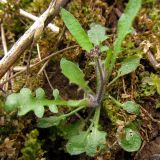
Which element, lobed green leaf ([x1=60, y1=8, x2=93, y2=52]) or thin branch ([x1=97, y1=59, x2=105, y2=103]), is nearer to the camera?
thin branch ([x1=97, y1=59, x2=105, y2=103])

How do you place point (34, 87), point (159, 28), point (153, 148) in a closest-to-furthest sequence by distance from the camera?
point (153, 148) → point (34, 87) → point (159, 28)

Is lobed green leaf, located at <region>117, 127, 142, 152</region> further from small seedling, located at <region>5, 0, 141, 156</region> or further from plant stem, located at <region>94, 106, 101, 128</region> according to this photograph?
plant stem, located at <region>94, 106, 101, 128</region>

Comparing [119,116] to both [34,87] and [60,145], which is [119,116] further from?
[34,87]

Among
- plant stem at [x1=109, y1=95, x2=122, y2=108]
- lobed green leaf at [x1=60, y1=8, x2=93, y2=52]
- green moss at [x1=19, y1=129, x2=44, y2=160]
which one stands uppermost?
lobed green leaf at [x1=60, y1=8, x2=93, y2=52]

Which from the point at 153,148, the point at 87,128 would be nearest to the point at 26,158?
the point at 87,128

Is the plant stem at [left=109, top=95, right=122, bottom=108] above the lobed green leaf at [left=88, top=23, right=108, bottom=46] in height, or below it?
below

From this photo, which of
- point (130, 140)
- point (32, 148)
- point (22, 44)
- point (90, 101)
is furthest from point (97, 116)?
point (22, 44)

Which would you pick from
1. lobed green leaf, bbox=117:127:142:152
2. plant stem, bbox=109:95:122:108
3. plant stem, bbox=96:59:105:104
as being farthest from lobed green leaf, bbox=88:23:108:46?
lobed green leaf, bbox=117:127:142:152

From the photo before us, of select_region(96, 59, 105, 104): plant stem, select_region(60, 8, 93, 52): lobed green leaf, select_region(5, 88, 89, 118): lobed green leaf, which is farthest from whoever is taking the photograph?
select_region(60, 8, 93, 52): lobed green leaf

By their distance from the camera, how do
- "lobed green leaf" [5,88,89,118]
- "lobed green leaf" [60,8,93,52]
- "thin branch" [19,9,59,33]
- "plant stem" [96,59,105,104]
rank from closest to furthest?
"lobed green leaf" [5,88,89,118] < "plant stem" [96,59,105,104] < "lobed green leaf" [60,8,93,52] < "thin branch" [19,9,59,33]
